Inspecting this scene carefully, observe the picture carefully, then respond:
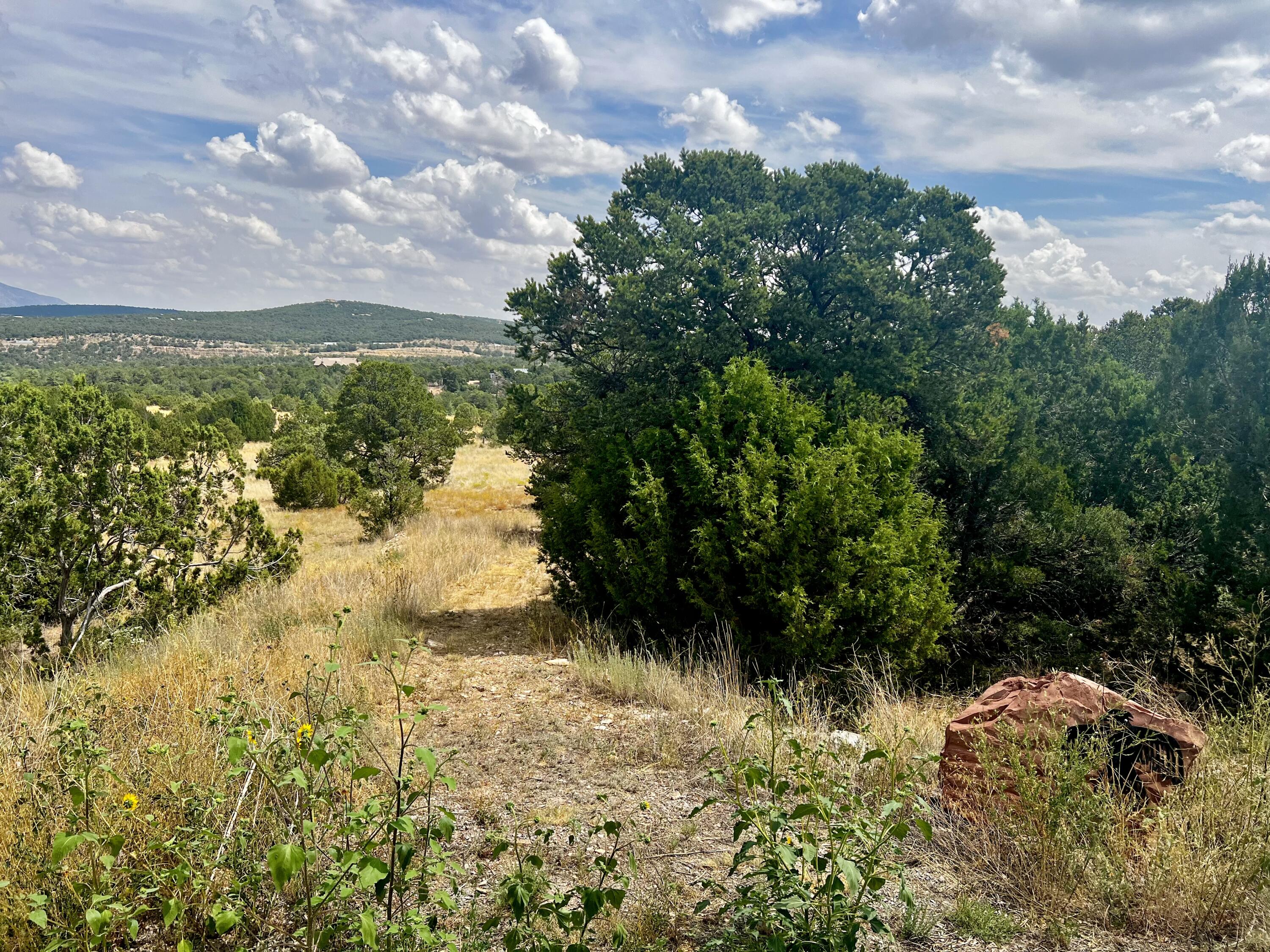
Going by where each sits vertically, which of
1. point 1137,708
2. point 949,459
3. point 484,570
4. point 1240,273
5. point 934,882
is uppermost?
point 1240,273

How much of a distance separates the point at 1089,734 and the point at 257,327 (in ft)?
683

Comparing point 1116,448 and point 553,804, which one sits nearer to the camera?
point 553,804

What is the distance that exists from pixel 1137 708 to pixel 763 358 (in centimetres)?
684

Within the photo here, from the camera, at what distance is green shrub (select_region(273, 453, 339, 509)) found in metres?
24.3

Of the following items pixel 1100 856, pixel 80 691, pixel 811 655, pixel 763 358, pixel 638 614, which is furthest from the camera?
pixel 763 358

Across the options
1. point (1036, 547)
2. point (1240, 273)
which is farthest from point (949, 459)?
point (1240, 273)

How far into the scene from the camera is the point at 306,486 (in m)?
24.5

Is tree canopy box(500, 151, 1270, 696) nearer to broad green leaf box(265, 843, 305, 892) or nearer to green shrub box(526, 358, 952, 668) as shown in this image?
green shrub box(526, 358, 952, 668)

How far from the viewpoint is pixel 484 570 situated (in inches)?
480

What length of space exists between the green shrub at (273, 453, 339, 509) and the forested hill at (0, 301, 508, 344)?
140 metres

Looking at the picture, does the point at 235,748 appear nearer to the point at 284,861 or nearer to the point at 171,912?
the point at 284,861

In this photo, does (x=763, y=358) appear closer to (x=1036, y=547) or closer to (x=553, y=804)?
(x=1036, y=547)

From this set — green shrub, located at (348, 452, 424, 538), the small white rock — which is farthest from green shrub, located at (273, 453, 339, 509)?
the small white rock

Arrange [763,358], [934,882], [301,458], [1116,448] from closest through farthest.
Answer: [934,882], [763,358], [1116,448], [301,458]
